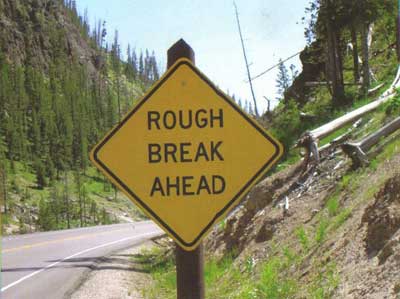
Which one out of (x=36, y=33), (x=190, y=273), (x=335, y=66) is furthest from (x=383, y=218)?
(x=36, y=33)

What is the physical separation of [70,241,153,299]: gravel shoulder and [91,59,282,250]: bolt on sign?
34.7 ft

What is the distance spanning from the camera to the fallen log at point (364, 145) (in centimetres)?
1055

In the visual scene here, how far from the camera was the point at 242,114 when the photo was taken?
144 inches

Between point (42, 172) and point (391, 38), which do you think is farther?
point (42, 172)

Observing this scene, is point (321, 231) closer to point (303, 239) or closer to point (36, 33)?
point (303, 239)

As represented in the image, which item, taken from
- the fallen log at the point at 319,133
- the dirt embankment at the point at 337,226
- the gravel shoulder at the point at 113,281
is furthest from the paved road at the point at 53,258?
the fallen log at the point at 319,133

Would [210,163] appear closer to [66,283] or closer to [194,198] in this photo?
[194,198]

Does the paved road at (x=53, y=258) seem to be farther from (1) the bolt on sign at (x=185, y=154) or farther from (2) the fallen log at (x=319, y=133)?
(1) the bolt on sign at (x=185, y=154)

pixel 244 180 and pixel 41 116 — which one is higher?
pixel 41 116

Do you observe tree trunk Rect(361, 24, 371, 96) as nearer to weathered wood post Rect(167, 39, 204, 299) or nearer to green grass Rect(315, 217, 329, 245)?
green grass Rect(315, 217, 329, 245)

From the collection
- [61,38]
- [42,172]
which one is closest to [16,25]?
[61,38]

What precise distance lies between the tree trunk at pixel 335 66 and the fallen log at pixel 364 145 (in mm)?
10844

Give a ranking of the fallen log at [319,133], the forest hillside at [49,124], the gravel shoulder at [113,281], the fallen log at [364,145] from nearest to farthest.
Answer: the fallen log at [364,145] → the fallen log at [319,133] → the gravel shoulder at [113,281] → the forest hillside at [49,124]

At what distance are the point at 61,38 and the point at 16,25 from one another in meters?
11.3
